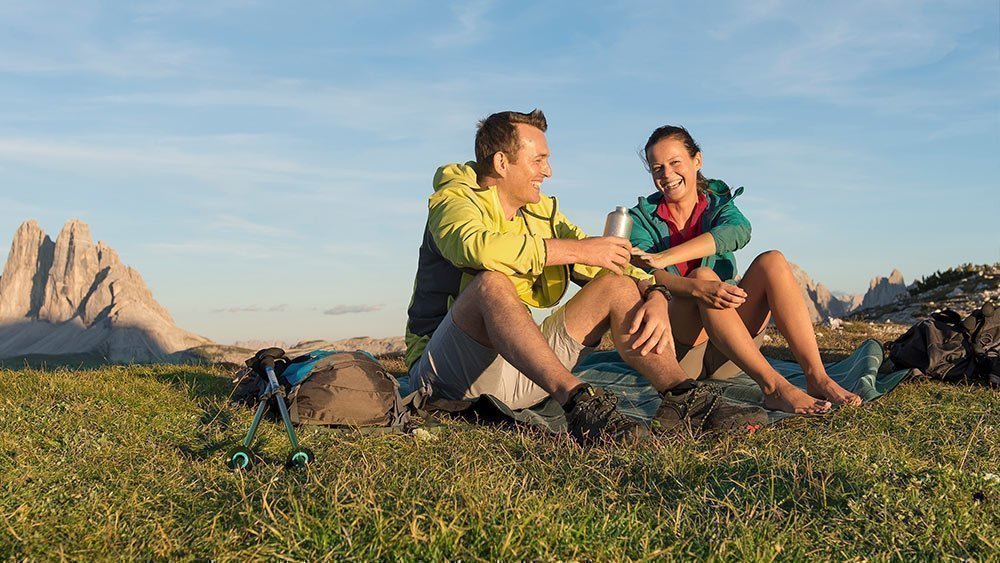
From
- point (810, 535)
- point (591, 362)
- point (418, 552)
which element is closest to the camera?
point (418, 552)

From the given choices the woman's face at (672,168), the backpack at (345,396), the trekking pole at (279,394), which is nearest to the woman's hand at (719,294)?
the woman's face at (672,168)

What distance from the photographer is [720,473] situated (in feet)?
12.9

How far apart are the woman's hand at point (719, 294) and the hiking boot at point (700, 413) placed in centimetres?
82

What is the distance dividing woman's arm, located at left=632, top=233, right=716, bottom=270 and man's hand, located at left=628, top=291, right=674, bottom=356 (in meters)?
0.76

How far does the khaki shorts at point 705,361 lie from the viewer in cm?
707

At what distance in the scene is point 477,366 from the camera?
20.2 feet

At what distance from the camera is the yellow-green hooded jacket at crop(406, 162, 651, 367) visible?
18.2ft

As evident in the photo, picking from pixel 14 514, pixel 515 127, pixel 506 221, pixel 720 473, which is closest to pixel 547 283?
pixel 506 221

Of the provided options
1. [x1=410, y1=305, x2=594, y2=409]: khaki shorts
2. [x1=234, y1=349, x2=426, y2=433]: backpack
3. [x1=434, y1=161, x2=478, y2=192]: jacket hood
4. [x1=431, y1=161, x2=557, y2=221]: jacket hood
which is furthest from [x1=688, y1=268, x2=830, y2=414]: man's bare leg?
[x1=234, y1=349, x2=426, y2=433]: backpack

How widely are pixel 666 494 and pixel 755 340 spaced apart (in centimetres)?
349

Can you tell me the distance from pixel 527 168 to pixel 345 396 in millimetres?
2255

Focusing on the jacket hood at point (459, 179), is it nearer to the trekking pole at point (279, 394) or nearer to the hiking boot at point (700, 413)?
the trekking pole at point (279, 394)

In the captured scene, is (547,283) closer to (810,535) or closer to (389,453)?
(389,453)

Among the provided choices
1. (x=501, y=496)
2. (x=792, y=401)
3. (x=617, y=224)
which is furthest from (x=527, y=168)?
(x=501, y=496)
